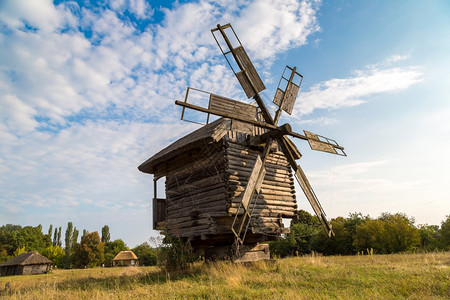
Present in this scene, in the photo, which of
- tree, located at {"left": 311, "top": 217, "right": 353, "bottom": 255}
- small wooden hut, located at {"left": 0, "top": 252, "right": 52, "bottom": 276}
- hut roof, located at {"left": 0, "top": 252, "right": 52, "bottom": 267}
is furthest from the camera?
small wooden hut, located at {"left": 0, "top": 252, "right": 52, "bottom": 276}

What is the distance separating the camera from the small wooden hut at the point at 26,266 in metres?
36.4

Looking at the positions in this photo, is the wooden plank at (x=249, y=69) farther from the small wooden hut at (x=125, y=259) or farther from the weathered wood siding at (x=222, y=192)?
the small wooden hut at (x=125, y=259)

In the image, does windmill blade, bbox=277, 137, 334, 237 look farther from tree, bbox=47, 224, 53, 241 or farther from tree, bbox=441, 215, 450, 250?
tree, bbox=47, 224, 53, 241

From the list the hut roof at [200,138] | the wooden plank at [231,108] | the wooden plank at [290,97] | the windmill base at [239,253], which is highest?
the wooden plank at [290,97]

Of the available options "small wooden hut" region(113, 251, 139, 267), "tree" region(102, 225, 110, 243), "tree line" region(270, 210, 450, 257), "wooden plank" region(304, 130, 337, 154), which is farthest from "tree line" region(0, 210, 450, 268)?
"tree" region(102, 225, 110, 243)

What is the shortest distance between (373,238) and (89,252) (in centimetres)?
3987

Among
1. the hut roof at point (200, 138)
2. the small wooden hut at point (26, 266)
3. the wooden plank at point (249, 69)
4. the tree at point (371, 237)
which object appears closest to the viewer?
the hut roof at point (200, 138)

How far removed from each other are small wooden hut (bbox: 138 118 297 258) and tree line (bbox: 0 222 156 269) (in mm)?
32128

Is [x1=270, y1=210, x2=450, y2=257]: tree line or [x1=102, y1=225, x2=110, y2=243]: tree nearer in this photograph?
[x1=270, y1=210, x2=450, y2=257]: tree line

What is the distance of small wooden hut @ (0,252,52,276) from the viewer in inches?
1432

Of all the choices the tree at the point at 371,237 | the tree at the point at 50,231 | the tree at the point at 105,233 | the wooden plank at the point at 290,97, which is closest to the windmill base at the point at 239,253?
the wooden plank at the point at 290,97

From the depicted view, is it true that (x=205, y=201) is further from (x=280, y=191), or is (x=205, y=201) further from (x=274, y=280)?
(x=274, y=280)

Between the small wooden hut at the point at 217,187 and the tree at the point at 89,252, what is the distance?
37437 mm

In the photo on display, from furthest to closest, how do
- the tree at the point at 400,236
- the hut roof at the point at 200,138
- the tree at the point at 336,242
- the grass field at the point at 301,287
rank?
the tree at the point at 336,242 → the tree at the point at 400,236 → the hut roof at the point at 200,138 → the grass field at the point at 301,287
